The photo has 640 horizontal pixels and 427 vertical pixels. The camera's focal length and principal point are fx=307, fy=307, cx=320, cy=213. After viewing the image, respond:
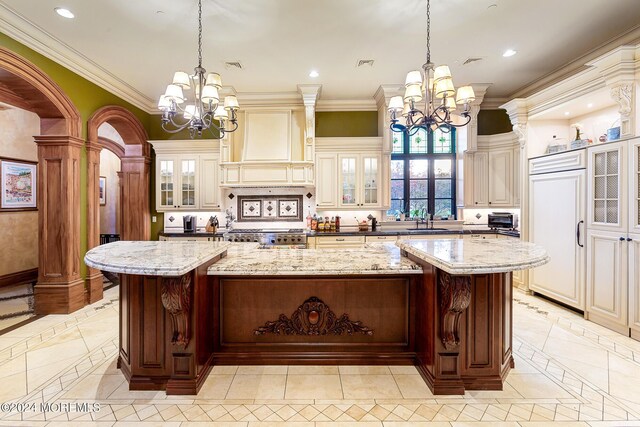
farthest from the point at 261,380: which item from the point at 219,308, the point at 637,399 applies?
the point at 637,399

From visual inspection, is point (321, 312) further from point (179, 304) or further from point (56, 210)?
point (56, 210)

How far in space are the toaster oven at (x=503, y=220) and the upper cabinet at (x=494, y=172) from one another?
0.17 metres

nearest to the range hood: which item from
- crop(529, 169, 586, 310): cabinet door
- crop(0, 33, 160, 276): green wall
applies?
crop(0, 33, 160, 276): green wall

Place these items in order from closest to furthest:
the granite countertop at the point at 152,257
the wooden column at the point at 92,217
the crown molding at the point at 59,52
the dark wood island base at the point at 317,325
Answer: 1. the granite countertop at the point at 152,257
2. the dark wood island base at the point at 317,325
3. the crown molding at the point at 59,52
4. the wooden column at the point at 92,217

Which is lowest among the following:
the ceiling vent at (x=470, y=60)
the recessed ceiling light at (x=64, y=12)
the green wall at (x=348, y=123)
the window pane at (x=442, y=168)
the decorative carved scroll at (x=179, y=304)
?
the decorative carved scroll at (x=179, y=304)

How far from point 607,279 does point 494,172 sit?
2.50 m

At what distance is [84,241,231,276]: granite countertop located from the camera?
180 cm

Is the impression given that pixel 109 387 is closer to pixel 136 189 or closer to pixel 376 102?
pixel 136 189

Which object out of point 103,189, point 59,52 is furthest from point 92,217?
point 103,189

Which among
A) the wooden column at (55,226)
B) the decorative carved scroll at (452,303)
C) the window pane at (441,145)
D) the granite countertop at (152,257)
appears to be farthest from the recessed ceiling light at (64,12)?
the window pane at (441,145)

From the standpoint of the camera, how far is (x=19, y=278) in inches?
213

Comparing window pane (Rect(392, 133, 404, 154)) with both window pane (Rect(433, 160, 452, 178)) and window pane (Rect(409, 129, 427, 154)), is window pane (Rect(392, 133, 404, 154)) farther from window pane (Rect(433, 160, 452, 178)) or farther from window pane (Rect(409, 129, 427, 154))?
window pane (Rect(433, 160, 452, 178))

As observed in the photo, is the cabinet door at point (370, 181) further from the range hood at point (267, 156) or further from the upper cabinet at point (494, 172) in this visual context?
the upper cabinet at point (494, 172)

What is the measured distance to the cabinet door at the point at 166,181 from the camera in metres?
5.68
